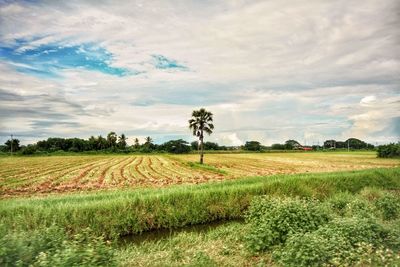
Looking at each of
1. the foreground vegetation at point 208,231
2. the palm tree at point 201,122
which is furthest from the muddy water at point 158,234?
the palm tree at point 201,122

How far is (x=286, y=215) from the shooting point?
1121 centimetres

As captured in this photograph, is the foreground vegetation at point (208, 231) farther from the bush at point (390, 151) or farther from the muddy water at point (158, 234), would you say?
the bush at point (390, 151)

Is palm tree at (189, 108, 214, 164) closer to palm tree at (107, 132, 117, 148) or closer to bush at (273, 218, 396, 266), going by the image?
bush at (273, 218, 396, 266)

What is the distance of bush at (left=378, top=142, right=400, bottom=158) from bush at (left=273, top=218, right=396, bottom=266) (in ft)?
214

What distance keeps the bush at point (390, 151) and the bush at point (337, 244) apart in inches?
2569

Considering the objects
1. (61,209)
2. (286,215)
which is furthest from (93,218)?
(286,215)

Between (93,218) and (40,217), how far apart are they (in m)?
1.94

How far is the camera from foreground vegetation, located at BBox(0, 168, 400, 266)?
7633 millimetres

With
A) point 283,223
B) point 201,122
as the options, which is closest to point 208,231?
point 283,223

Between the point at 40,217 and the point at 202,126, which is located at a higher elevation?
the point at 202,126

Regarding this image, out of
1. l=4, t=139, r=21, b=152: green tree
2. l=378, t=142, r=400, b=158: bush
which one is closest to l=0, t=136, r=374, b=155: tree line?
l=4, t=139, r=21, b=152: green tree

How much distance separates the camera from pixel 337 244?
8547mm

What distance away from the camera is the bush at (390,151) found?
66.4 metres

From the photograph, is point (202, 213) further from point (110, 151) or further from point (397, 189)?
point (110, 151)
